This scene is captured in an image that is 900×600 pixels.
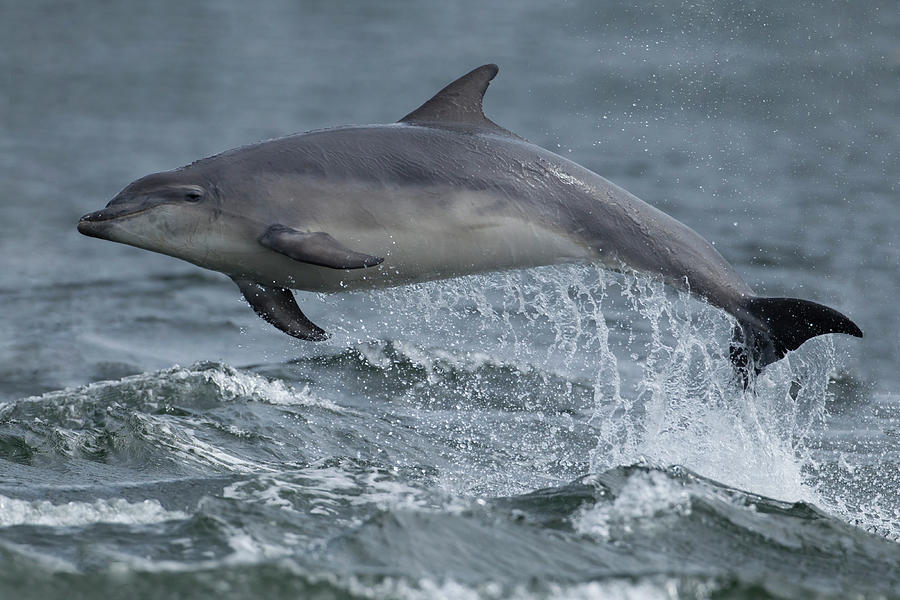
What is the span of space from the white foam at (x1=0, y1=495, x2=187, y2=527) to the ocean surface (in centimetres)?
2

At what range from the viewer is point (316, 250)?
Result: 299 inches

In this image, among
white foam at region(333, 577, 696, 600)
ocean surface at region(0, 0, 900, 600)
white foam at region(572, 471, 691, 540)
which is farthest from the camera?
white foam at region(572, 471, 691, 540)

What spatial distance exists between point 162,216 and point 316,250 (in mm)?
1016

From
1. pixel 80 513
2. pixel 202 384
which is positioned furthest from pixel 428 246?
pixel 202 384

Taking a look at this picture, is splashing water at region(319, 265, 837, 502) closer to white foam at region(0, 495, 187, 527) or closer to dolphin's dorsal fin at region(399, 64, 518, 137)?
dolphin's dorsal fin at region(399, 64, 518, 137)

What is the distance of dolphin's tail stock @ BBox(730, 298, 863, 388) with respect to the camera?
8484mm

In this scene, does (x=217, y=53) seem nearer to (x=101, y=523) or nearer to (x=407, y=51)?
(x=407, y=51)

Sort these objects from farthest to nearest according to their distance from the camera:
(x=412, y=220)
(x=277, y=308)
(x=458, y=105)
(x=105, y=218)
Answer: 1. (x=458, y=105)
2. (x=277, y=308)
3. (x=412, y=220)
4. (x=105, y=218)

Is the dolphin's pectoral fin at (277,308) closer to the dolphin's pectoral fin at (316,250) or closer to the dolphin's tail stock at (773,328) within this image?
the dolphin's pectoral fin at (316,250)

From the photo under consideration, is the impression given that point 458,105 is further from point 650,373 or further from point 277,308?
point 650,373

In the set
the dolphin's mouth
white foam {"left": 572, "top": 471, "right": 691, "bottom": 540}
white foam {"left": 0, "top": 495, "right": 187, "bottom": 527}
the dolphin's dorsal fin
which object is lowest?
white foam {"left": 0, "top": 495, "right": 187, "bottom": 527}

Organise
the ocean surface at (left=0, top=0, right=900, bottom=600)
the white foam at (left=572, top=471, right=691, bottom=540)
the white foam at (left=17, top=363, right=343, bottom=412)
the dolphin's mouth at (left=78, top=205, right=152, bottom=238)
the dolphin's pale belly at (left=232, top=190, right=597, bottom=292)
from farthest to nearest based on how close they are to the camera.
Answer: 1. the white foam at (left=17, top=363, right=343, bottom=412)
2. the dolphin's pale belly at (left=232, top=190, right=597, bottom=292)
3. the dolphin's mouth at (left=78, top=205, right=152, bottom=238)
4. the white foam at (left=572, top=471, right=691, bottom=540)
5. the ocean surface at (left=0, top=0, right=900, bottom=600)

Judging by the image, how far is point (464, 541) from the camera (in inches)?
252

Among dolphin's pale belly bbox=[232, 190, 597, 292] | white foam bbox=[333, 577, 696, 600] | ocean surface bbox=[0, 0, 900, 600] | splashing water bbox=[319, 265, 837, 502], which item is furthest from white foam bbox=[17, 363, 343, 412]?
white foam bbox=[333, 577, 696, 600]
